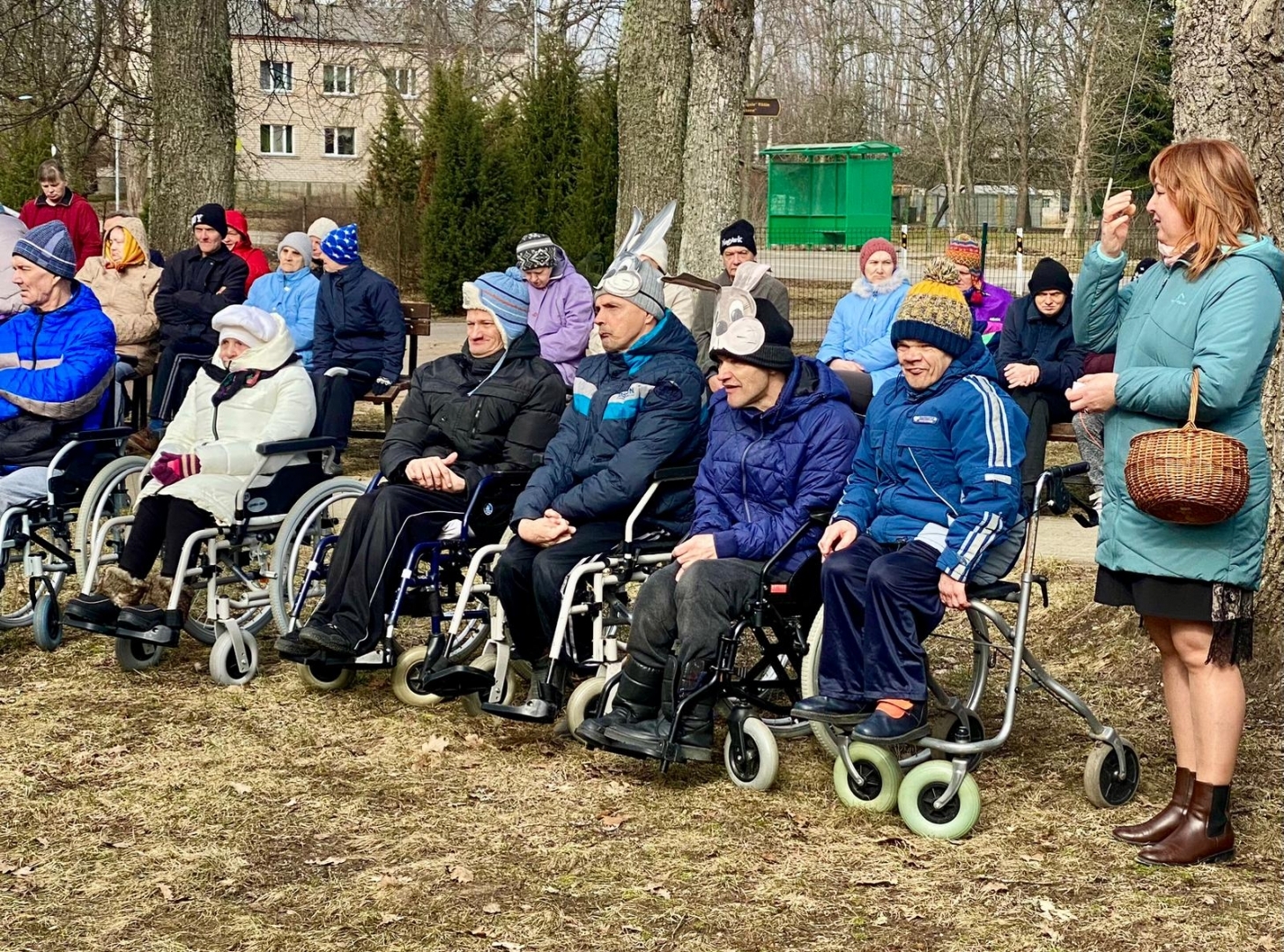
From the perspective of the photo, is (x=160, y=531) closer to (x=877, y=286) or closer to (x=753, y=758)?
(x=753, y=758)

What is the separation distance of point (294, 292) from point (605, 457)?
4.81m

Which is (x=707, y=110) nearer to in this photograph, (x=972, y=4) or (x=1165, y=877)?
(x=972, y=4)

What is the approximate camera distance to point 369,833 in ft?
15.2

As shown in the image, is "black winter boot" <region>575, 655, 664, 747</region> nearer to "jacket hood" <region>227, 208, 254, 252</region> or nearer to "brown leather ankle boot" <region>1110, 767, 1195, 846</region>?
"brown leather ankle boot" <region>1110, 767, 1195, 846</region>

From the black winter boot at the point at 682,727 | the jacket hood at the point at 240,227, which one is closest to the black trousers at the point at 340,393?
the jacket hood at the point at 240,227

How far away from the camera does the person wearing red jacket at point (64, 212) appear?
12.1 meters

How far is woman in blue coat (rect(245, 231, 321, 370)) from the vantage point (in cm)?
984

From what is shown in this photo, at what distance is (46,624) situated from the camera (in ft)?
22.1

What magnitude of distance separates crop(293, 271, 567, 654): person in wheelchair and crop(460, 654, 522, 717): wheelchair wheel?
39 cm

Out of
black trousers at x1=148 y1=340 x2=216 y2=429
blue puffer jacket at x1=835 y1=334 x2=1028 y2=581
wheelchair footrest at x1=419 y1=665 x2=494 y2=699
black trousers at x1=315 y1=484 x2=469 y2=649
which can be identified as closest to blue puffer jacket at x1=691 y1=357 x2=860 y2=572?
blue puffer jacket at x1=835 y1=334 x2=1028 y2=581

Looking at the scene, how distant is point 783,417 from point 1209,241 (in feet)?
4.88

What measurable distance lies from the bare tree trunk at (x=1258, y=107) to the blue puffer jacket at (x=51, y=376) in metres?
4.41

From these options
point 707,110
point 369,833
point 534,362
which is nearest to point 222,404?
point 534,362

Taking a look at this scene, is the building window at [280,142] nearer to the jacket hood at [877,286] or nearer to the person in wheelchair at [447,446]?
the jacket hood at [877,286]
